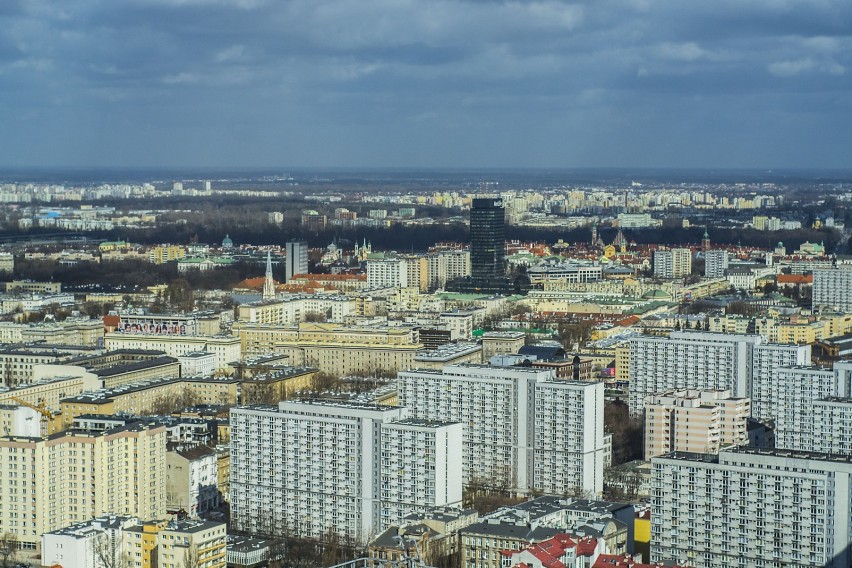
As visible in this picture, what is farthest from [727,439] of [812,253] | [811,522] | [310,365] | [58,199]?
[58,199]

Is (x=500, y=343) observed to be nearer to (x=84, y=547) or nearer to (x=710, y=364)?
(x=710, y=364)

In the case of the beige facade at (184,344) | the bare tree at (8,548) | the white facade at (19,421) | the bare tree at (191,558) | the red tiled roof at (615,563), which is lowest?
the bare tree at (8,548)

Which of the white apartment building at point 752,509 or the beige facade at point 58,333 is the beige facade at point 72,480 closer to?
the white apartment building at point 752,509

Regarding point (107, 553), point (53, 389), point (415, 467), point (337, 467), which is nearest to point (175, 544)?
point (107, 553)

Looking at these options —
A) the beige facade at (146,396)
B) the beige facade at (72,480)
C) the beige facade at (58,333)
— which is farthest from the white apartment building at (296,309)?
the beige facade at (72,480)

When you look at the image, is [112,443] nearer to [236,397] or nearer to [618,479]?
[618,479]

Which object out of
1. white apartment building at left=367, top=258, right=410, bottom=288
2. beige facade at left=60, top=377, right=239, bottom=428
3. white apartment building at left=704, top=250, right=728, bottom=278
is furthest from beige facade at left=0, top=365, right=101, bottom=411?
white apartment building at left=704, top=250, right=728, bottom=278

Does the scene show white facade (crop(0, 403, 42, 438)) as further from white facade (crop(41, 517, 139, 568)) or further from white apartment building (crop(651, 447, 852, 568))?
white apartment building (crop(651, 447, 852, 568))
